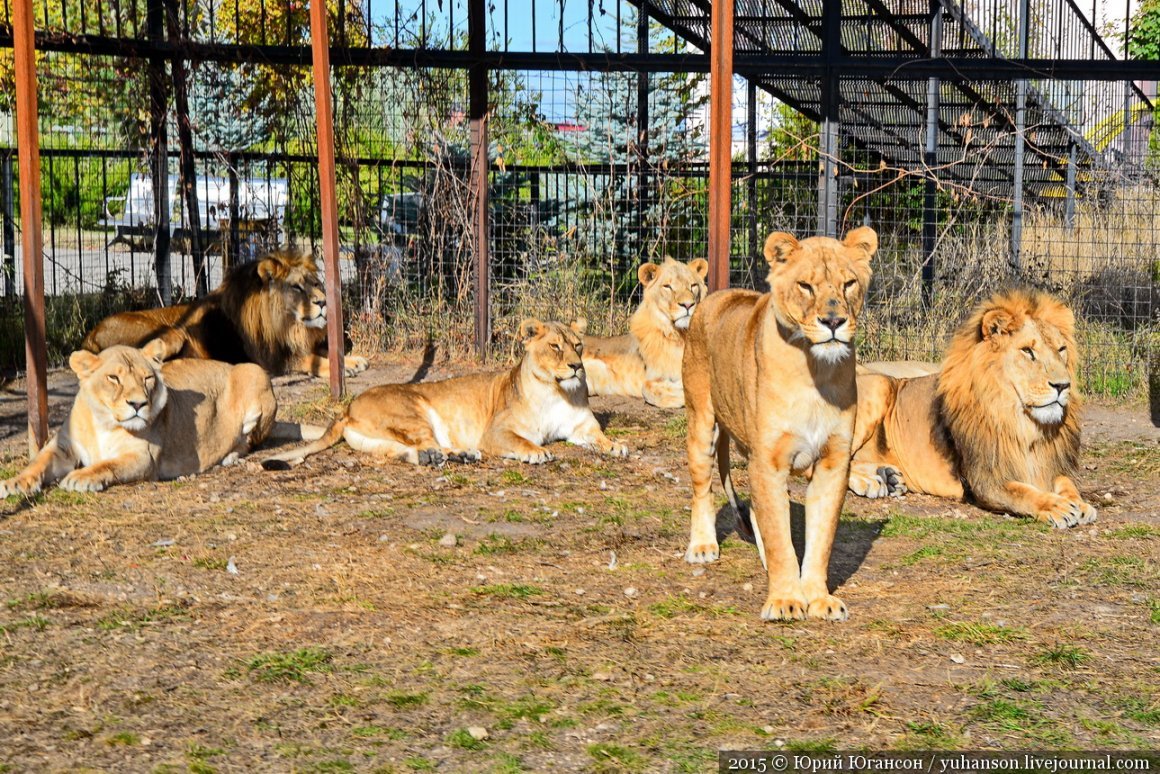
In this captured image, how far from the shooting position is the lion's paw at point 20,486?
718 cm

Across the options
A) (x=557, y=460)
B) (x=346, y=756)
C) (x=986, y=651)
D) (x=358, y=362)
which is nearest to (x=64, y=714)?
(x=346, y=756)

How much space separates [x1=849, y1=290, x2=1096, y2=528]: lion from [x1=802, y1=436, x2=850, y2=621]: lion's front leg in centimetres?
212

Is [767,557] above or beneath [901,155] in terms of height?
beneath

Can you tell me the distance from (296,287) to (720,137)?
397 cm

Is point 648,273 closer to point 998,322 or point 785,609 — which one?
point 998,322

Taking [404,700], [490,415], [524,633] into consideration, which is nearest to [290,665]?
[404,700]

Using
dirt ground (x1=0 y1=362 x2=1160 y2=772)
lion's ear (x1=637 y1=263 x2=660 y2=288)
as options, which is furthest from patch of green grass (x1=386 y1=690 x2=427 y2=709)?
lion's ear (x1=637 y1=263 x2=660 y2=288)

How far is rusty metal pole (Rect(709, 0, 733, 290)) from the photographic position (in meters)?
8.70

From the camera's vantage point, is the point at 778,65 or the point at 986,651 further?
the point at 778,65

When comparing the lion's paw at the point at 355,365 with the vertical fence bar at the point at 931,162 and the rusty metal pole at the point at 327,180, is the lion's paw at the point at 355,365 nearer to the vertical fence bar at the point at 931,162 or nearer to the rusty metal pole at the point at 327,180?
the rusty metal pole at the point at 327,180

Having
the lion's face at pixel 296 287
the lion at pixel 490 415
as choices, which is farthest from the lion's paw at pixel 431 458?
the lion's face at pixel 296 287

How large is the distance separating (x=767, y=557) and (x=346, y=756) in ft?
6.15

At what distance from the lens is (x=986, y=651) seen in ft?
15.9

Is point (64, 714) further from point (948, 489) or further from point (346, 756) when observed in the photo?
point (948, 489)
